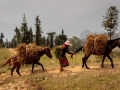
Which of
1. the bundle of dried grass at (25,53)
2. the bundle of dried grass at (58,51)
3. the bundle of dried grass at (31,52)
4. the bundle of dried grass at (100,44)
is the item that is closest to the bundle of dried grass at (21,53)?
the bundle of dried grass at (25,53)

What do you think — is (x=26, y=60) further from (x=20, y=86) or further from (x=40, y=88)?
(x=40, y=88)

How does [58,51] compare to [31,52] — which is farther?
[31,52]

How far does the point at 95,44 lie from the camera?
55.2ft

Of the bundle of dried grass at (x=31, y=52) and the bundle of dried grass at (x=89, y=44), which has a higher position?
the bundle of dried grass at (x=89, y=44)

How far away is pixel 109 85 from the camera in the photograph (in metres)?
11.4

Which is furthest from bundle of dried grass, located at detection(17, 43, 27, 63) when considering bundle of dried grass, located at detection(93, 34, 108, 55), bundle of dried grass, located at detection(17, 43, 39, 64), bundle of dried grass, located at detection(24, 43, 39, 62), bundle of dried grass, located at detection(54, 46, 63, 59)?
bundle of dried grass, located at detection(93, 34, 108, 55)

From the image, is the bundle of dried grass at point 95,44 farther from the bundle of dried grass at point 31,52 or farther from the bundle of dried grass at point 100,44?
the bundle of dried grass at point 31,52

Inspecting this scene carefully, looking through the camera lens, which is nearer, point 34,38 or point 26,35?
point 26,35

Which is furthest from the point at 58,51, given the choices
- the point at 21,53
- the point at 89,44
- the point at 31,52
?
the point at 21,53

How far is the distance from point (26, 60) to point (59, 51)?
9.88 feet

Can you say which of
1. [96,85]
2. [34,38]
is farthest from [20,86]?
[34,38]

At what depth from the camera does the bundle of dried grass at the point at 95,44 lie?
54.7ft

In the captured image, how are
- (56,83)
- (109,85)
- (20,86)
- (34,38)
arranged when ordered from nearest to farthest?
(109,85) < (56,83) < (20,86) < (34,38)

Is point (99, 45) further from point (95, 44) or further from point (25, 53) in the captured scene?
point (25, 53)
